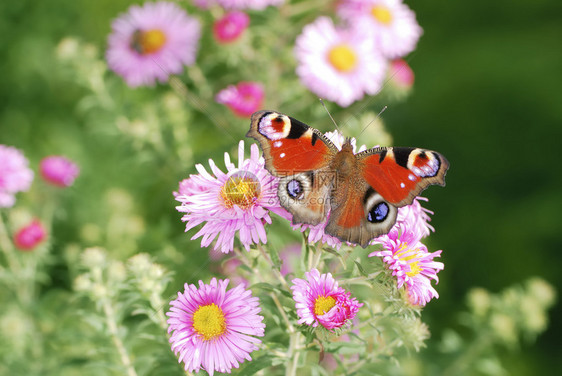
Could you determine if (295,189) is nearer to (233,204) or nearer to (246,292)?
(233,204)

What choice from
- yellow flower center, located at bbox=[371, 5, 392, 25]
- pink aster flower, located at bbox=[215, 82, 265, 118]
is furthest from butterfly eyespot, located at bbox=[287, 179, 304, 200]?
yellow flower center, located at bbox=[371, 5, 392, 25]

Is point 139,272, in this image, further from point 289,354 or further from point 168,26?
point 168,26

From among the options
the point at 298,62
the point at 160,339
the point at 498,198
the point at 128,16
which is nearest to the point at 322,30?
the point at 298,62

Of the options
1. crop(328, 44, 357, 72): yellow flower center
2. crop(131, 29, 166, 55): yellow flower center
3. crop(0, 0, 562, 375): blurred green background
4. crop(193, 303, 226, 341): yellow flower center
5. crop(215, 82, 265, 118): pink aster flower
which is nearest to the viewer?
crop(193, 303, 226, 341): yellow flower center

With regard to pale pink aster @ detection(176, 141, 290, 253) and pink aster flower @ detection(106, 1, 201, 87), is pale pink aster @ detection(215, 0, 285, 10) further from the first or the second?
pale pink aster @ detection(176, 141, 290, 253)

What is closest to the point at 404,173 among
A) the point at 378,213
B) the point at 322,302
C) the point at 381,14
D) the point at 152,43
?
the point at 378,213
